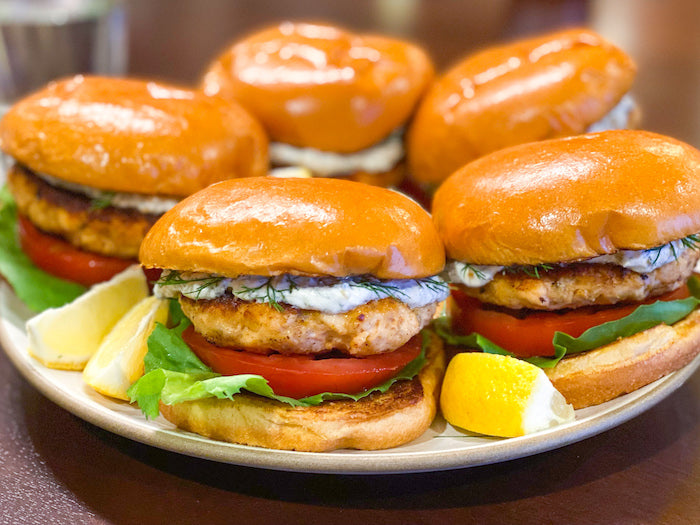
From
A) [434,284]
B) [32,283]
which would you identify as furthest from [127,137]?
[434,284]

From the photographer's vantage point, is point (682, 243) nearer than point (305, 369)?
No

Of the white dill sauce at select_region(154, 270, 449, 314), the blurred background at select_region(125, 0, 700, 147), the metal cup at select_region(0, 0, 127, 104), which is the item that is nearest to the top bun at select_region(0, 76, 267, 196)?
the white dill sauce at select_region(154, 270, 449, 314)

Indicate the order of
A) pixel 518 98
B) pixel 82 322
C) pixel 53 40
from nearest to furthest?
pixel 82 322, pixel 518 98, pixel 53 40

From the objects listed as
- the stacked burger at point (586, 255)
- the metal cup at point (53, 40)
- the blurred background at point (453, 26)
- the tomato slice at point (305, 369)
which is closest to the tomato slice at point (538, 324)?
the stacked burger at point (586, 255)

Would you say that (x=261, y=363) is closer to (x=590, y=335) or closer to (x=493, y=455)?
(x=493, y=455)

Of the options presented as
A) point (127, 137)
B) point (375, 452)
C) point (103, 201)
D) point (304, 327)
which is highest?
point (127, 137)

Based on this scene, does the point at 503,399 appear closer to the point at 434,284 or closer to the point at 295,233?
the point at 434,284

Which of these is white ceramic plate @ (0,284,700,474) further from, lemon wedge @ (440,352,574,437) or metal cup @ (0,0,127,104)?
metal cup @ (0,0,127,104)
